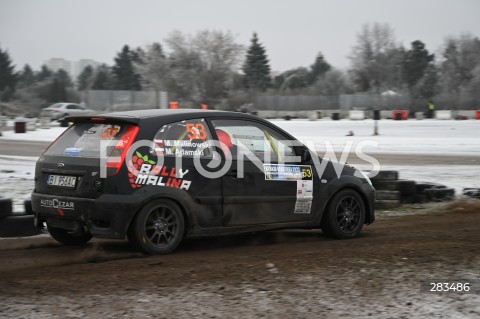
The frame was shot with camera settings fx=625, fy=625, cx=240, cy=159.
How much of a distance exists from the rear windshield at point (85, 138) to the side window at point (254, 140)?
1080mm

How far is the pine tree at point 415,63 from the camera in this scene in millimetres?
101688

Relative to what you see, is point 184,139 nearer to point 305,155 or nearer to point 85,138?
point 85,138

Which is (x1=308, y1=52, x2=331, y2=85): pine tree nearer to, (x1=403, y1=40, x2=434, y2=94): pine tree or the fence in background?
(x1=403, y1=40, x2=434, y2=94): pine tree

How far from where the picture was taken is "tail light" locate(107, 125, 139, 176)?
5871 millimetres

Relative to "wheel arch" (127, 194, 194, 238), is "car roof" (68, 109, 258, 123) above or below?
above

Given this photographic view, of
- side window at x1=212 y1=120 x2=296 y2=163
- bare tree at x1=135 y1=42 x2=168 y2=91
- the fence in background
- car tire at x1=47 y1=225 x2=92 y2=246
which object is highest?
bare tree at x1=135 y1=42 x2=168 y2=91

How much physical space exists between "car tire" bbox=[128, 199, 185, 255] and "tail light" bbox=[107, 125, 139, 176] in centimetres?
47

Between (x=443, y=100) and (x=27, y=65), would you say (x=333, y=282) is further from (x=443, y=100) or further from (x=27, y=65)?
(x=27, y=65)

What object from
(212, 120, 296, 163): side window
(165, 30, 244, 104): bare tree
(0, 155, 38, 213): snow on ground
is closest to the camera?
(212, 120, 296, 163): side window

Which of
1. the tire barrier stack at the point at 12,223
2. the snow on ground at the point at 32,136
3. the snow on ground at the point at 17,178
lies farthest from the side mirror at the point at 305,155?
the snow on ground at the point at 32,136

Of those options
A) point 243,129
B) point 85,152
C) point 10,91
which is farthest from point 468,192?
point 10,91

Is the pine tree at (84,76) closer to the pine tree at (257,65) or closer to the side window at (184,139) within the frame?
the pine tree at (257,65)

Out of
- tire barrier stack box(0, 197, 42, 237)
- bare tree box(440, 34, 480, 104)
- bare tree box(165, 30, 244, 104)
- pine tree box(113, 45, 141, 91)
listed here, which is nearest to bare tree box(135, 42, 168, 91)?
bare tree box(165, 30, 244, 104)

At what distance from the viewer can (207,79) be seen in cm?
6494
